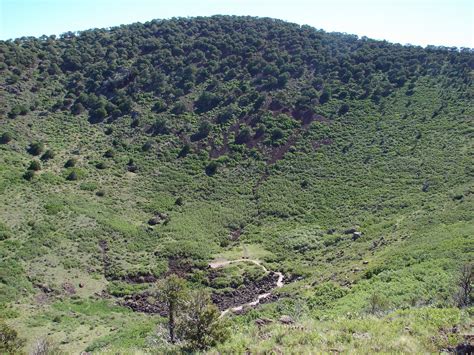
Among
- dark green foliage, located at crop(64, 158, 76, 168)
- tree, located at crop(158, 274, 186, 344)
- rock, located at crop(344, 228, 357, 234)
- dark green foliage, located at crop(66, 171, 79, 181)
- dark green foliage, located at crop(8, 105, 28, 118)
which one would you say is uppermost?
dark green foliage, located at crop(8, 105, 28, 118)

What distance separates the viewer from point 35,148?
49.4m

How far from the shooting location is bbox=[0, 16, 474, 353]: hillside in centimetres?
2294

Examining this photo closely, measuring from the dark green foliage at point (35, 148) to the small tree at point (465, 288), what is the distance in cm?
4599

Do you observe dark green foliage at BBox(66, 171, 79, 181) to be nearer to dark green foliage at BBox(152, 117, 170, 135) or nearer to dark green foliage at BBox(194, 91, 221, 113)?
dark green foliage at BBox(152, 117, 170, 135)

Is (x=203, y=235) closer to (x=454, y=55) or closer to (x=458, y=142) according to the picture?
(x=458, y=142)

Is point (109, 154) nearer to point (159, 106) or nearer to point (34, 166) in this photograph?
point (34, 166)

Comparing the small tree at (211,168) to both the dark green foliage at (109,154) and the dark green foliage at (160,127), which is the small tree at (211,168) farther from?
the dark green foliage at (109,154)

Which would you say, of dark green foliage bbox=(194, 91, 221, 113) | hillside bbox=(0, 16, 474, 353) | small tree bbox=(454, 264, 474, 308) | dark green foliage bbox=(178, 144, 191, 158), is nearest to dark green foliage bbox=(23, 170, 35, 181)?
hillside bbox=(0, 16, 474, 353)

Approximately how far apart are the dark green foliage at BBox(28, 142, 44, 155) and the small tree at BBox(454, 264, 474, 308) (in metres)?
46.0

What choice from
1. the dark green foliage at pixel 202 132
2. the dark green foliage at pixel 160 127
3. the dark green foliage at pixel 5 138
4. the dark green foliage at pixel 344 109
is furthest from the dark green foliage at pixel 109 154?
the dark green foliage at pixel 344 109

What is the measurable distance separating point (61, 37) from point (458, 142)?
81081 millimetres

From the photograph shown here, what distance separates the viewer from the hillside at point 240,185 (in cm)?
2294

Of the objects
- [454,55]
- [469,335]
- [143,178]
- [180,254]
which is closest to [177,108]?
[143,178]

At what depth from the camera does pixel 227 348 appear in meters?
11.8
